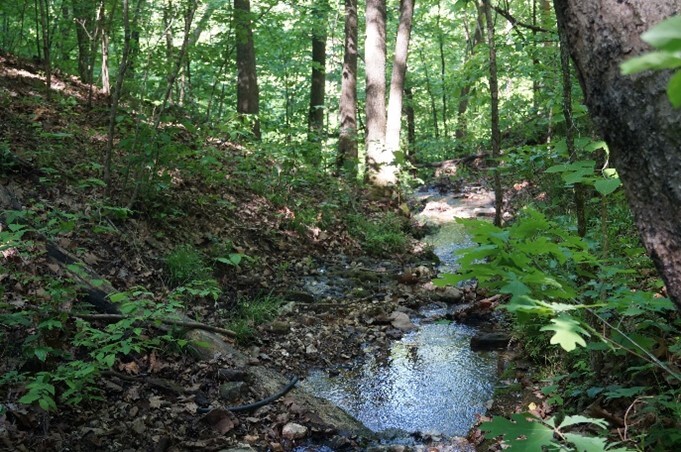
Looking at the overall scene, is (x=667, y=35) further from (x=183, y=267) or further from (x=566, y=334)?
(x=183, y=267)

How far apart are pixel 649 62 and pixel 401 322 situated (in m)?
5.50

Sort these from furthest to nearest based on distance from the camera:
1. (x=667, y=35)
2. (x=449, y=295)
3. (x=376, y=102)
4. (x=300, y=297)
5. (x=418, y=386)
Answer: (x=376, y=102) < (x=449, y=295) < (x=300, y=297) < (x=418, y=386) < (x=667, y=35)

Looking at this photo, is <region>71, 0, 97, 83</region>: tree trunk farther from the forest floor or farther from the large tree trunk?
the large tree trunk

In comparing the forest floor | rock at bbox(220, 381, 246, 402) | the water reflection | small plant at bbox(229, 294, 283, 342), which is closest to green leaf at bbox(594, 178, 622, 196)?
the forest floor

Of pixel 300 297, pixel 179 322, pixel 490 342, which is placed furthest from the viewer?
pixel 300 297

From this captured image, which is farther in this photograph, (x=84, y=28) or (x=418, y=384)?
(x=84, y=28)

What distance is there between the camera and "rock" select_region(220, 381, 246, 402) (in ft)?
12.9

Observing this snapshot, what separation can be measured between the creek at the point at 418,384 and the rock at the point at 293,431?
0.59 meters

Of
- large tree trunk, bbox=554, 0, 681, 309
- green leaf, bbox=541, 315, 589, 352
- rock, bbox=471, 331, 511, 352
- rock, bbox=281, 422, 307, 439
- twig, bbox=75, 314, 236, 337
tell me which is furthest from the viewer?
rock, bbox=471, 331, 511, 352

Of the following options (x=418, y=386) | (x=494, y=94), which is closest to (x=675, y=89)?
(x=418, y=386)

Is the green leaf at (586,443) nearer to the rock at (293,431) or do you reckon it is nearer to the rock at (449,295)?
the rock at (293,431)

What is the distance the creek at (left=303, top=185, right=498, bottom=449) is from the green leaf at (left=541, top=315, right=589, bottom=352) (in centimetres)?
198

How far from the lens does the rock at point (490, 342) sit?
208 inches

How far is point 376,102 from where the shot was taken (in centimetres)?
1109
